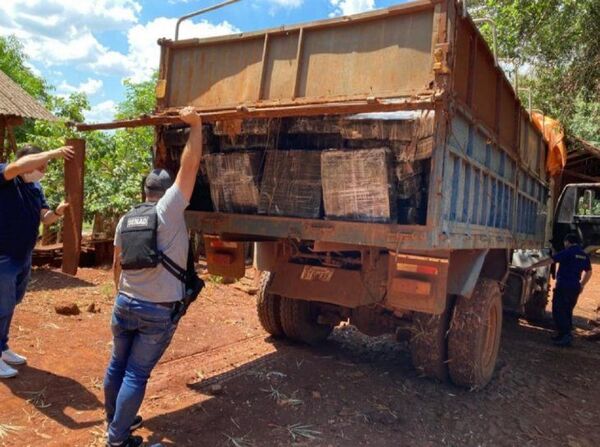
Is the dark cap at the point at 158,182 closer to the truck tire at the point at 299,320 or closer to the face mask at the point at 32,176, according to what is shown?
the face mask at the point at 32,176

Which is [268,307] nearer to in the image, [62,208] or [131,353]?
[62,208]

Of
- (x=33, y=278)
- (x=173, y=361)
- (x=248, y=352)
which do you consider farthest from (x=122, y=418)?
(x=33, y=278)

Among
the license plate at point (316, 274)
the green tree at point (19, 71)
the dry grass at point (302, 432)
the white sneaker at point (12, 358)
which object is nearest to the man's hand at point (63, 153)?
the white sneaker at point (12, 358)

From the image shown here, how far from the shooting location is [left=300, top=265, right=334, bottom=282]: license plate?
426 centimetres

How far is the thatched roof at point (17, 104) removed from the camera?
8.60 metres

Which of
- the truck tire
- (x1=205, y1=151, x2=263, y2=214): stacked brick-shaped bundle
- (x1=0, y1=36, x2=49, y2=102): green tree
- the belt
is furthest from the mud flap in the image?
(x1=0, y1=36, x2=49, y2=102): green tree

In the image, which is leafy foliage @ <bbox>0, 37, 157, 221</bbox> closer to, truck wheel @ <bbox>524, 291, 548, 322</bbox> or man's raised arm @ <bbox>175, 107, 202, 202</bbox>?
man's raised arm @ <bbox>175, 107, 202, 202</bbox>

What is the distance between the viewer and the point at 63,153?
330 cm

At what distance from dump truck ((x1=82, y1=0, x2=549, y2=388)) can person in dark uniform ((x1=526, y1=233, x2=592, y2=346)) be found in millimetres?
2580

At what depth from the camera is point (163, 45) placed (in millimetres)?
4461

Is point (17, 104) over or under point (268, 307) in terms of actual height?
over

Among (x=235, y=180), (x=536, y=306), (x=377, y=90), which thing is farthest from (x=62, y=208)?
(x=536, y=306)

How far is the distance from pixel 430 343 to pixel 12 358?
10.9ft

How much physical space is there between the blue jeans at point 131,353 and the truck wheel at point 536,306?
255 inches
